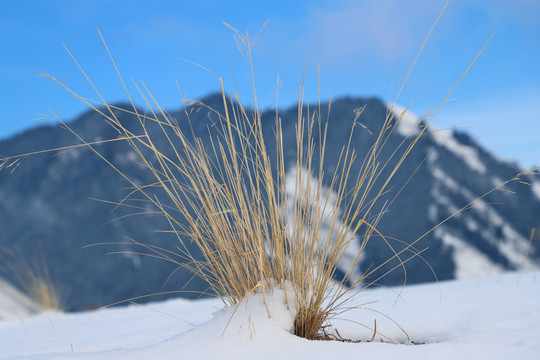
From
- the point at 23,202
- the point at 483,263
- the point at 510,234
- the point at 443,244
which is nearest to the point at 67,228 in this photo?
the point at 23,202

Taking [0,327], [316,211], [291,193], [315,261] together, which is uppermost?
[291,193]

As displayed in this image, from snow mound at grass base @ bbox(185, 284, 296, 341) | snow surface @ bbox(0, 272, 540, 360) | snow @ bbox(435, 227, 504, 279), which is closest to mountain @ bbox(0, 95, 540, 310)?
snow @ bbox(435, 227, 504, 279)

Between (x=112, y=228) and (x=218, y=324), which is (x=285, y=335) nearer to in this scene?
(x=218, y=324)

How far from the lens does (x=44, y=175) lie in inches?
340

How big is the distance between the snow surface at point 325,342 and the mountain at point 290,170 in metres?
4.62

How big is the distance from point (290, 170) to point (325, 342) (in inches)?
269

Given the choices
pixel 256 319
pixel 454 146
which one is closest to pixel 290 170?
pixel 454 146

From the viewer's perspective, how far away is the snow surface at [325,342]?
910 mm

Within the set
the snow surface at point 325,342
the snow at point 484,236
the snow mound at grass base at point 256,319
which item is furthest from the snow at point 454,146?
the snow mound at grass base at point 256,319

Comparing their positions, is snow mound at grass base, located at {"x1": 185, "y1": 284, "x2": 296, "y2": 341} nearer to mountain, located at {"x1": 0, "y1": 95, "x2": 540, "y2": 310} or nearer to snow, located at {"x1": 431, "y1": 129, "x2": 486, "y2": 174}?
mountain, located at {"x1": 0, "y1": 95, "x2": 540, "y2": 310}

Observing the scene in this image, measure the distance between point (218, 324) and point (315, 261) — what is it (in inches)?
10.3

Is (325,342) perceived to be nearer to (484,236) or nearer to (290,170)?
(484,236)

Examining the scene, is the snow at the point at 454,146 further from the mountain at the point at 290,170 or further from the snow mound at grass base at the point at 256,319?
the snow mound at grass base at the point at 256,319

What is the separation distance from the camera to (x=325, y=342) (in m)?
0.95
